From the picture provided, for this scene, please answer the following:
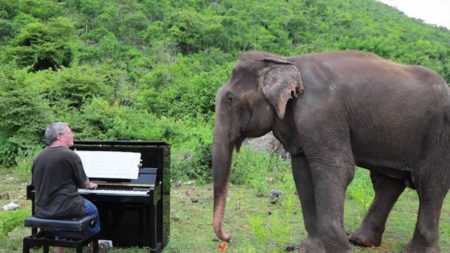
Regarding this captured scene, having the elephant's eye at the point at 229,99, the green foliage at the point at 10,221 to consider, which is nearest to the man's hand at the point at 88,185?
the green foliage at the point at 10,221

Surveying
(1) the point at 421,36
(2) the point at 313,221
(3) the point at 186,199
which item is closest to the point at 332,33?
(1) the point at 421,36

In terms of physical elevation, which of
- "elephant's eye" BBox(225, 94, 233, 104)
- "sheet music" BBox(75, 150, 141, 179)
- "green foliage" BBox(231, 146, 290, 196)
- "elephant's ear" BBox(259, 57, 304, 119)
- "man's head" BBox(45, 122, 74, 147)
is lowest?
"green foliage" BBox(231, 146, 290, 196)

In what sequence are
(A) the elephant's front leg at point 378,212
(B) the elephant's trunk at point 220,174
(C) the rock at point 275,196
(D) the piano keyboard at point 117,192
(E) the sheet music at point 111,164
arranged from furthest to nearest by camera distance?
(C) the rock at point 275,196 → (A) the elephant's front leg at point 378,212 → (E) the sheet music at point 111,164 → (D) the piano keyboard at point 117,192 → (B) the elephant's trunk at point 220,174

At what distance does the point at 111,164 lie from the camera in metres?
6.44

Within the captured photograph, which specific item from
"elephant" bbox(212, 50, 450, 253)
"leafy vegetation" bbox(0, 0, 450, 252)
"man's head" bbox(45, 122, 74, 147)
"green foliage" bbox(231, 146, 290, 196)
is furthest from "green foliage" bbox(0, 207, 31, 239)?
"green foliage" bbox(231, 146, 290, 196)

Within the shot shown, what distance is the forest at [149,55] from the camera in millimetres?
13789

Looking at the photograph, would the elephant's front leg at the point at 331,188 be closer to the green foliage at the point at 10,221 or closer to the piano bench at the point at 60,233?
the piano bench at the point at 60,233

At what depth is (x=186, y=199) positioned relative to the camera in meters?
9.77

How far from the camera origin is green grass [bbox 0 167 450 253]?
21.8 feet

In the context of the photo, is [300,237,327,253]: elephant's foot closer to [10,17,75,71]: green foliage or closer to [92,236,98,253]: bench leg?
[92,236,98,253]: bench leg

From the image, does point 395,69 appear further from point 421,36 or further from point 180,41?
point 421,36

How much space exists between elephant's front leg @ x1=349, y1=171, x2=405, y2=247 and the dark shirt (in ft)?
11.8

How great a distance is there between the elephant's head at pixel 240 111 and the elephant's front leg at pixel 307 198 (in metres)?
0.54

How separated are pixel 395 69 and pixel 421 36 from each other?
58.1 metres
